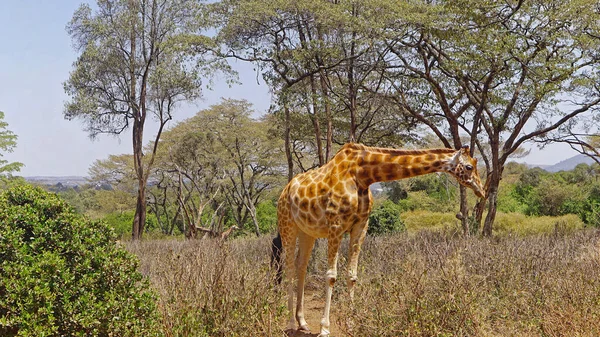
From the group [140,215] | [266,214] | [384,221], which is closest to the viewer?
[384,221]

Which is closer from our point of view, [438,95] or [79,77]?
[438,95]

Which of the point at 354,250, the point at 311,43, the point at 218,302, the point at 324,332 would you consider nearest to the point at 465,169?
the point at 354,250

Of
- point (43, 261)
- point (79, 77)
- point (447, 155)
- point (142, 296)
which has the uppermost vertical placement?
point (79, 77)

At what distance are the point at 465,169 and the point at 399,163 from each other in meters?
0.57

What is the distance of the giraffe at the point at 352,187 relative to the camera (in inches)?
183

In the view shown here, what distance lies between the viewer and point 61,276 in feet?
11.3

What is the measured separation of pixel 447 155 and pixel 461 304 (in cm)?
129

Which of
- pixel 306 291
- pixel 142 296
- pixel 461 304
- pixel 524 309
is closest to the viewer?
pixel 142 296

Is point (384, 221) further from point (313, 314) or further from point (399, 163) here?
point (399, 163)

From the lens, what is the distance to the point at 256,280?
455 centimetres

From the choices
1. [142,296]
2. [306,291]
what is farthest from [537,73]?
[142,296]

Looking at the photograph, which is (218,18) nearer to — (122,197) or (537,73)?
(537,73)

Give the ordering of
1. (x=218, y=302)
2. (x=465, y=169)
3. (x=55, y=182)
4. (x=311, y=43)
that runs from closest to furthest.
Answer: (x=218, y=302) → (x=465, y=169) → (x=311, y=43) → (x=55, y=182)

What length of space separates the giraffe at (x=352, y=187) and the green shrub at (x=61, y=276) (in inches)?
65.2
